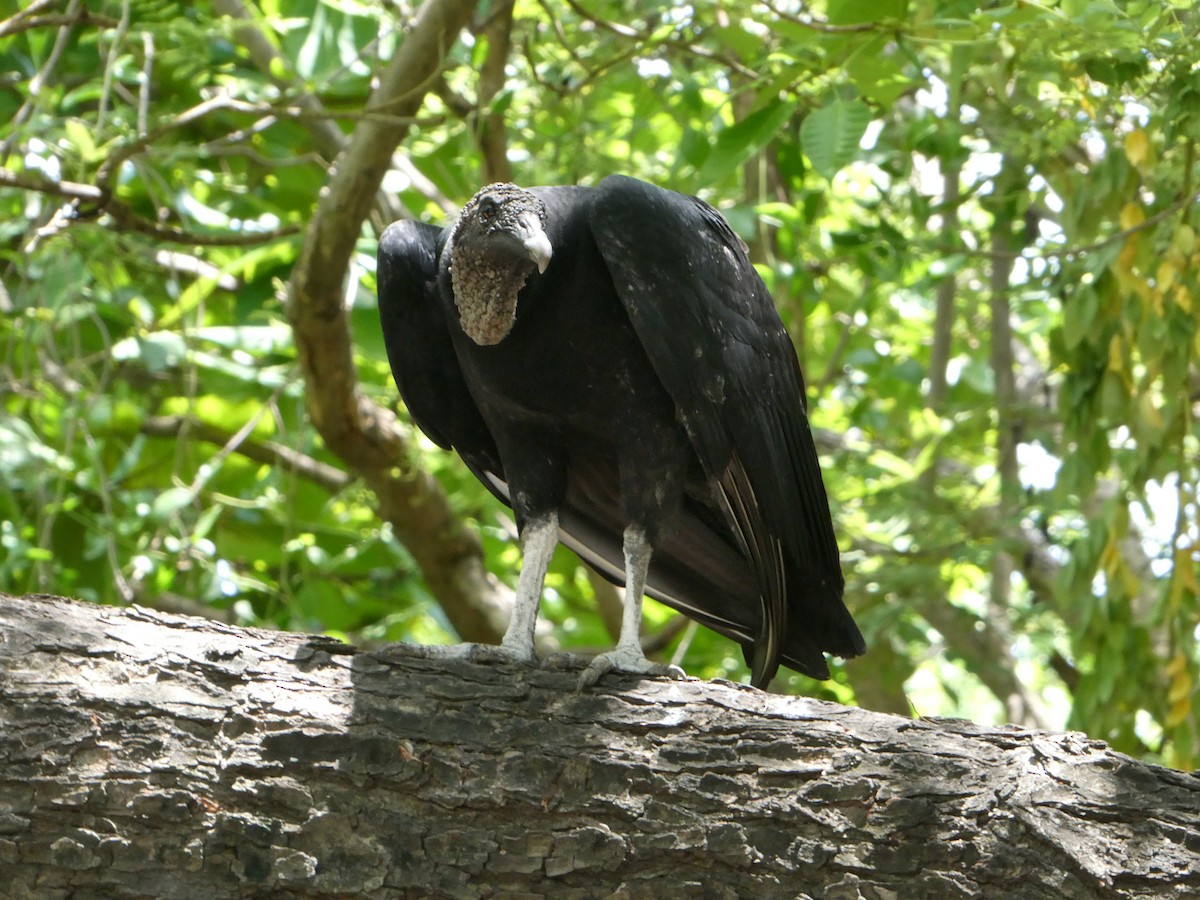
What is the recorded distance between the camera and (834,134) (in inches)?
133

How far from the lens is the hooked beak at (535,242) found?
2.95m

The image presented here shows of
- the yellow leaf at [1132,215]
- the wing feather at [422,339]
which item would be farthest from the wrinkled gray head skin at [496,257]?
the yellow leaf at [1132,215]

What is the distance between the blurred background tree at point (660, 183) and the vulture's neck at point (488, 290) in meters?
0.87

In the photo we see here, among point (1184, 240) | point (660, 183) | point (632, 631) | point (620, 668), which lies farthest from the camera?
point (660, 183)

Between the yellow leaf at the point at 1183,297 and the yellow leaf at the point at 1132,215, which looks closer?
the yellow leaf at the point at 1183,297

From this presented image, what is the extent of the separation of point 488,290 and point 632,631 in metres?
0.86

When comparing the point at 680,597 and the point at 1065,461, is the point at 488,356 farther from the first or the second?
the point at 1065,461

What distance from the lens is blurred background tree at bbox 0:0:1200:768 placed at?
3.71 metres

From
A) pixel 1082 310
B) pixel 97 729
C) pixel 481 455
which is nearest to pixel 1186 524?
pixel 1082 310

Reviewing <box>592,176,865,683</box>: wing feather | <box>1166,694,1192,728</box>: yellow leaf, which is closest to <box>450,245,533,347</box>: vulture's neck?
<box>592,176,865,683</box>: wing feather

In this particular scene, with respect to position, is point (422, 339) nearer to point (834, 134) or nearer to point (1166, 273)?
point (834, 134)

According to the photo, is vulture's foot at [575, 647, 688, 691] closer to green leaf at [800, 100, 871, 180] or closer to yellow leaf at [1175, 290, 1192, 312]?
green leaf at [800, 100, 871, 180]

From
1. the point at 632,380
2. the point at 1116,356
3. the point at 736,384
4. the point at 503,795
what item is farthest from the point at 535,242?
the point at 1116,356

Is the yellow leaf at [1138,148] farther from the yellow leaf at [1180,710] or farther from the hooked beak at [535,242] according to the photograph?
the hooked beak at [535,242]
